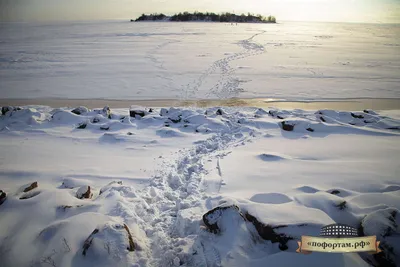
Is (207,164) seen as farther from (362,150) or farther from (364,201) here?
(362,150)

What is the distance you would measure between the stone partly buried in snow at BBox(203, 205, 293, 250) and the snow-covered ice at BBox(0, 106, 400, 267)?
0.5 inches

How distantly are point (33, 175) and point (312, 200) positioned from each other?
3537mm

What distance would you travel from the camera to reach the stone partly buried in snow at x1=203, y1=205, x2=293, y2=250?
216cm

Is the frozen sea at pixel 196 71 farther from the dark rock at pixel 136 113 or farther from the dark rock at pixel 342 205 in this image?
the dark rock at pixel 342 205

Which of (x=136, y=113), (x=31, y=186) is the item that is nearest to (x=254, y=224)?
(x=31, y=186)

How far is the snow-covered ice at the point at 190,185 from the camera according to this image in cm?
215

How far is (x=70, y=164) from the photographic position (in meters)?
3.70

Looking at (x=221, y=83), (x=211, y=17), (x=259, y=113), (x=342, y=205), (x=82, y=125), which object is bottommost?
(x=342, y=205)

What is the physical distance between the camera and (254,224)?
2352mm

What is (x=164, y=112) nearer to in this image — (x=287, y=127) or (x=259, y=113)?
(x=259, y=113)

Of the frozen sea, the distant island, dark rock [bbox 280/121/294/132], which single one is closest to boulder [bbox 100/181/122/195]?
dark rock [bbox 280/121/294/132]

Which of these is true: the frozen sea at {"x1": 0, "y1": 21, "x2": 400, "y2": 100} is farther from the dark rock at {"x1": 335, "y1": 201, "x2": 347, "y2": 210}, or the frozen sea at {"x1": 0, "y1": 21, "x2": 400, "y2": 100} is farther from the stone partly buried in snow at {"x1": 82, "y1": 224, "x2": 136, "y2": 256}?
the stone partly buried in snow at {"x1": 82, "y1": 224, "x2": 136, "y2": 256}

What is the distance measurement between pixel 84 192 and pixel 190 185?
4.18 ft

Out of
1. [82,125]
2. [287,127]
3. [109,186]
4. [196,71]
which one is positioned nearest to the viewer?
[109,186]
